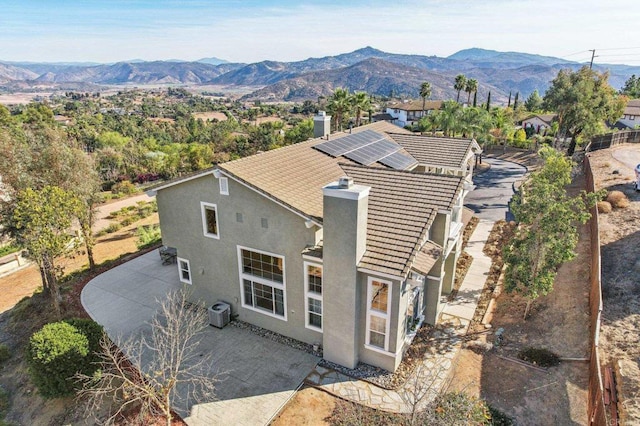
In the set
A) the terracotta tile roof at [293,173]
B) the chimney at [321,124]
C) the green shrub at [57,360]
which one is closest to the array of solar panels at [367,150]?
the terracotta tile roof at [293,173]

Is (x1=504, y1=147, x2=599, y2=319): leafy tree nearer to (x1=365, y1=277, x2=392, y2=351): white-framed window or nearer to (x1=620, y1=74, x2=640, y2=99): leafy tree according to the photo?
(x1=365, y1=277, x2=392, y2=351): white-framed window

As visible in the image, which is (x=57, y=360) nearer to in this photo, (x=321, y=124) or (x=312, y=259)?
(x=312, y=259)

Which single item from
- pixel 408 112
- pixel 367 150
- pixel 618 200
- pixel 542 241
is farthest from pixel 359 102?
pixel 408 112

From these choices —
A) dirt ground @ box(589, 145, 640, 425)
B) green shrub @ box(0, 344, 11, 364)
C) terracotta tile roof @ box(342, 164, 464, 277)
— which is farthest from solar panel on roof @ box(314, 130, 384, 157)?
green shrub @ box(0, 344, 11, 364)

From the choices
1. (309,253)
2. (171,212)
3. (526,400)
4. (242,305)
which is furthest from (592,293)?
(171,212)

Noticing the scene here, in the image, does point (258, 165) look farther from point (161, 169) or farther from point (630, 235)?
point (161, 169)

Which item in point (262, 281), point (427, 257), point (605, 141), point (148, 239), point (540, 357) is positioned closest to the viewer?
point (427, 257)
